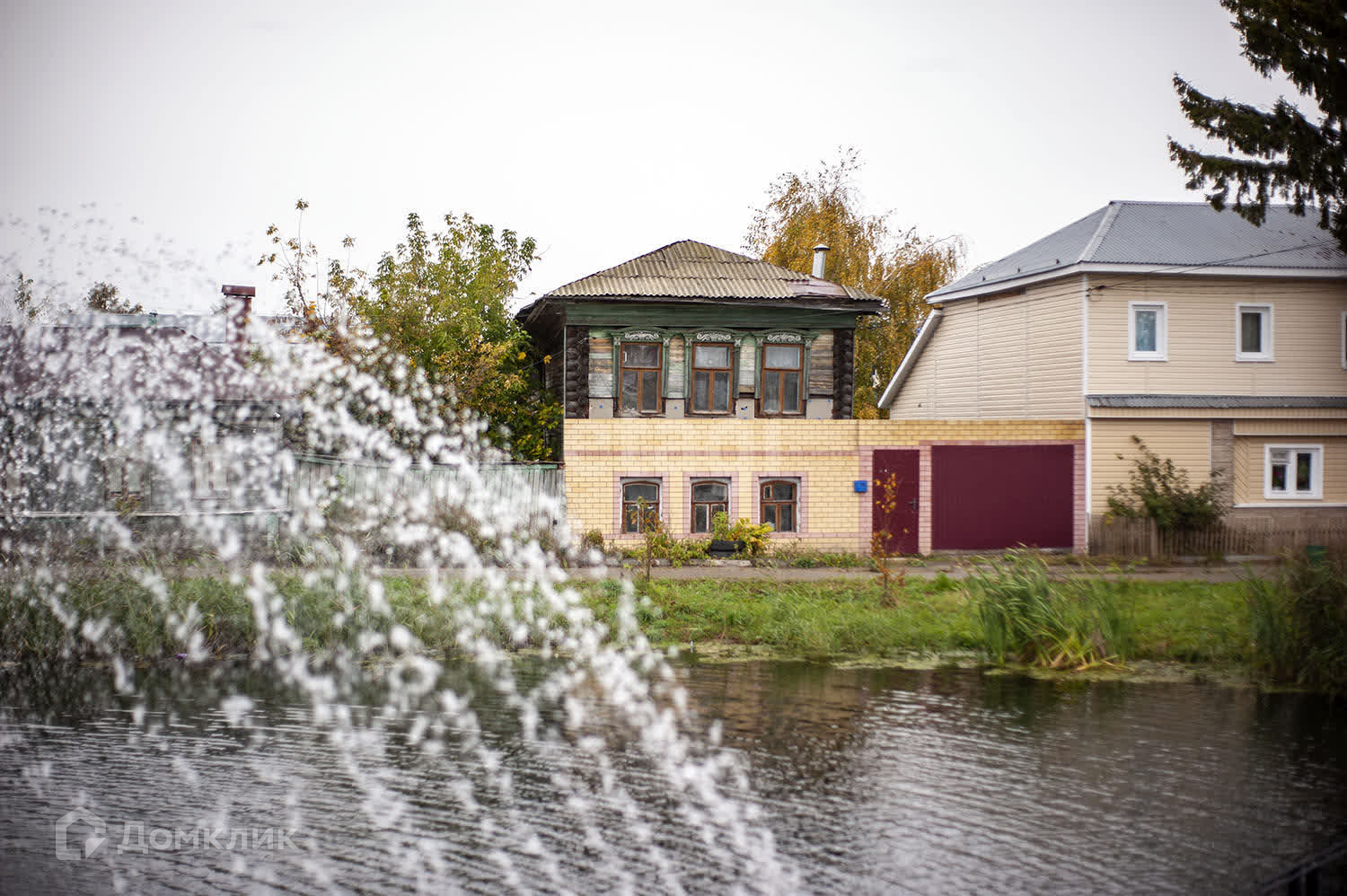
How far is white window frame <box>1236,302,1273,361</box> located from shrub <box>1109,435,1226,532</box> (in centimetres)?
318

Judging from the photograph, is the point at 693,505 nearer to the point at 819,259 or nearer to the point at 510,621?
the point at 510,621

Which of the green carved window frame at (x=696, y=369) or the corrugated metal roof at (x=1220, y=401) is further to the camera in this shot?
the green carved window frame at (x=696, y=369)

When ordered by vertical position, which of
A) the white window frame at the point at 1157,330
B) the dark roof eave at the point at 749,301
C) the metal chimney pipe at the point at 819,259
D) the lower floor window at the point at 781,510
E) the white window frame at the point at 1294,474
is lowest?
the lower floor window at the point at 781,510

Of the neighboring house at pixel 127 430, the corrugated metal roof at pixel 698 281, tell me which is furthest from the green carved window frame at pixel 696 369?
the neighboring house at pixel 127 430

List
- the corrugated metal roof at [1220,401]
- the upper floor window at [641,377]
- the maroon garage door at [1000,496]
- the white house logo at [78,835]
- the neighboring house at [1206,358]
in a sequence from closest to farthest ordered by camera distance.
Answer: the white house logo at [78,835]
the maroon garage door at [1000,496]
the corrugated metal roof at [1220,401]
the neighboring house at [1206,358]
the upper floor window at [641,377]

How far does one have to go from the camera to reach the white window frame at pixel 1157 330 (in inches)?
943

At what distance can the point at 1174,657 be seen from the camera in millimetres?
13336

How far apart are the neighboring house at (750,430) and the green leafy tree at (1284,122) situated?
7126 millimetres

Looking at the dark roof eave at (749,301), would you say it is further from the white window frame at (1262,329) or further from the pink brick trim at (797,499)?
the white window frame at (1262,329)

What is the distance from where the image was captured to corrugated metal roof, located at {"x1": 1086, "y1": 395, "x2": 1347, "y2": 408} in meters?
23.3

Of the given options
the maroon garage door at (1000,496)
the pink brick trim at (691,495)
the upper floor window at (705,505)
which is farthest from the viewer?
the maroon garage door at (1000,496)

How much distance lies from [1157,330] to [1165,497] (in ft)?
13.4

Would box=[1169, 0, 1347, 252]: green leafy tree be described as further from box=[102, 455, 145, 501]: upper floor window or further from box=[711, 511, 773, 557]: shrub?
box=[102, 455, 145, 501]: upper floor window

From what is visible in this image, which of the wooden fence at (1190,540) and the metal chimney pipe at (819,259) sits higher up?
the metal chimney pipe at (819,259)
